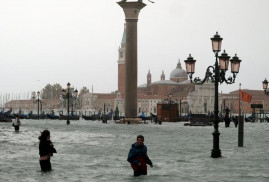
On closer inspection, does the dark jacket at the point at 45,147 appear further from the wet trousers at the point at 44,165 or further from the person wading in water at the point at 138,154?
the person wading in water at the point at 138,154

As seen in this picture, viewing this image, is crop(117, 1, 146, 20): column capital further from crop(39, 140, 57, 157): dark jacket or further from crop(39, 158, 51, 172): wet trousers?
crop(39, 140, 57, 157): dark jacket

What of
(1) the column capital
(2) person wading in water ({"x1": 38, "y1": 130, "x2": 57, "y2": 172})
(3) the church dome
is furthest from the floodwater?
(3) the church dome

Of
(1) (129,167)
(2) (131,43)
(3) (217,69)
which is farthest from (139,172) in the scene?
(2) (131,43)

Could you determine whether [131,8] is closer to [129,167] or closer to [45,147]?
[129,167]

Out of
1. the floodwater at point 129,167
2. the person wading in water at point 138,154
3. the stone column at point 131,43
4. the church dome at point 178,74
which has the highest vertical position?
the church dome at point 178,74

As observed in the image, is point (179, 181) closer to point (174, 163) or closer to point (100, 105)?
point (174, 163)

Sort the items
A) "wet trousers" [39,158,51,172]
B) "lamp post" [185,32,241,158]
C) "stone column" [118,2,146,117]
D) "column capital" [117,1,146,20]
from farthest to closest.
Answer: "stone column" [118,2,146,117]
"column capital" [117,1,146,20]
"lamp post" [185,32,241,158]
"wet trousers" [39,158,51,172]

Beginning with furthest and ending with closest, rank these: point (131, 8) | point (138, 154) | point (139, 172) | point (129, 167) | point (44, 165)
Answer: point (131, 8) < point (129, 167) < point (44, 165) < point (139, 172) < point (138, 154)

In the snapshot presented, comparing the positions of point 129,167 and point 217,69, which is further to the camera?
point 217,69

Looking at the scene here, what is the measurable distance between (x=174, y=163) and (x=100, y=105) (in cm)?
18095

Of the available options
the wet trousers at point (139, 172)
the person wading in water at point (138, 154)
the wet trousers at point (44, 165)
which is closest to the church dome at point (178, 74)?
the wet trousers at point (44, 165)

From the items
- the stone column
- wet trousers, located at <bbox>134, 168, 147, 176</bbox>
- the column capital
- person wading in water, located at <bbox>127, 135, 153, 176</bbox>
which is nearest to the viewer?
person wading in water, located at <bbox>127, 135, 153, 176</bbox>

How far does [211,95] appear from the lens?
158625mm

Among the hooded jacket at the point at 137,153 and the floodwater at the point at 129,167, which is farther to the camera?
the floodwater at the point at 129,167
